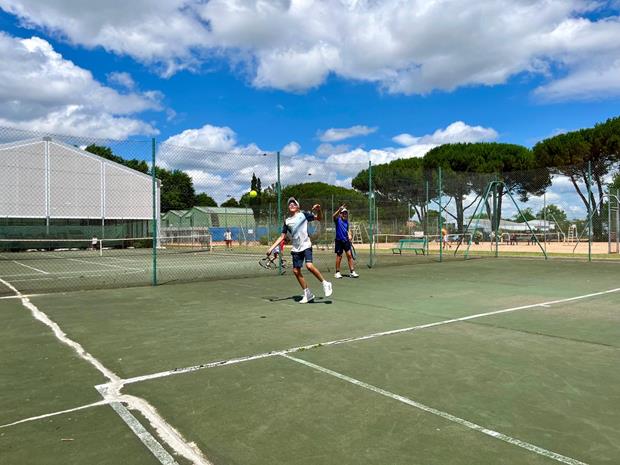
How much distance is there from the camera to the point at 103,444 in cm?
299

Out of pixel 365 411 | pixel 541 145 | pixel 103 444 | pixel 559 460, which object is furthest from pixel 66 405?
pixel 541 145

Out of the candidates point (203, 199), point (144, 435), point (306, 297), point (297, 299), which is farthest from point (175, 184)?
point (144, 435)

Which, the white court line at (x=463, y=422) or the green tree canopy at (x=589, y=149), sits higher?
the green tree canopy at (x=589, y=149)

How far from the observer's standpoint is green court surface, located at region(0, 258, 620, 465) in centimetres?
294

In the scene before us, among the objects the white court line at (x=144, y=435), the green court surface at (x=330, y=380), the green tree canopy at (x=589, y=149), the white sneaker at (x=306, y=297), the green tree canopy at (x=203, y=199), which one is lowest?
the white court line at (x=144, y=435)

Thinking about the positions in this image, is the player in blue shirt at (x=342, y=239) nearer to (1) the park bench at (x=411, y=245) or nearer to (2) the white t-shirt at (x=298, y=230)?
(2) the white t-shirt at (x=298, y=230)

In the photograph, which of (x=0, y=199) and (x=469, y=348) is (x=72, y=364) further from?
(x=0, y=199)

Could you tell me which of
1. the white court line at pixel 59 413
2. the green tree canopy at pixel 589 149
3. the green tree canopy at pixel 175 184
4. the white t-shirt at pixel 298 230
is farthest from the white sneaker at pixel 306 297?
the green tree canopy at pixel 589 149

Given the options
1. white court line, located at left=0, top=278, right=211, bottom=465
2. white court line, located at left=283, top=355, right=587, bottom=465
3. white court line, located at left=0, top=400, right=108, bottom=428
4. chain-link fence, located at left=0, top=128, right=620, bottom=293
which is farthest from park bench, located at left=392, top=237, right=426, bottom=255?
white court line, located at left=0, top=400, right=108, bottom=428

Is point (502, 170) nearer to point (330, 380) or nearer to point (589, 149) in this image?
point (589, 149)

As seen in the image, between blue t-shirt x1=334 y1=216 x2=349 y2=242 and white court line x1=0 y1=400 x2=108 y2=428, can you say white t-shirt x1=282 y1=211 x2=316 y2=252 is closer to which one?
blue t-shirt x1=334 y1=216 x2=349 y2=242

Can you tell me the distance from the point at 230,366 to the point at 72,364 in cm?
154

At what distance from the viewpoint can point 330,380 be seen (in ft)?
13.6

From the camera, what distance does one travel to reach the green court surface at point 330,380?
9.63 feet
